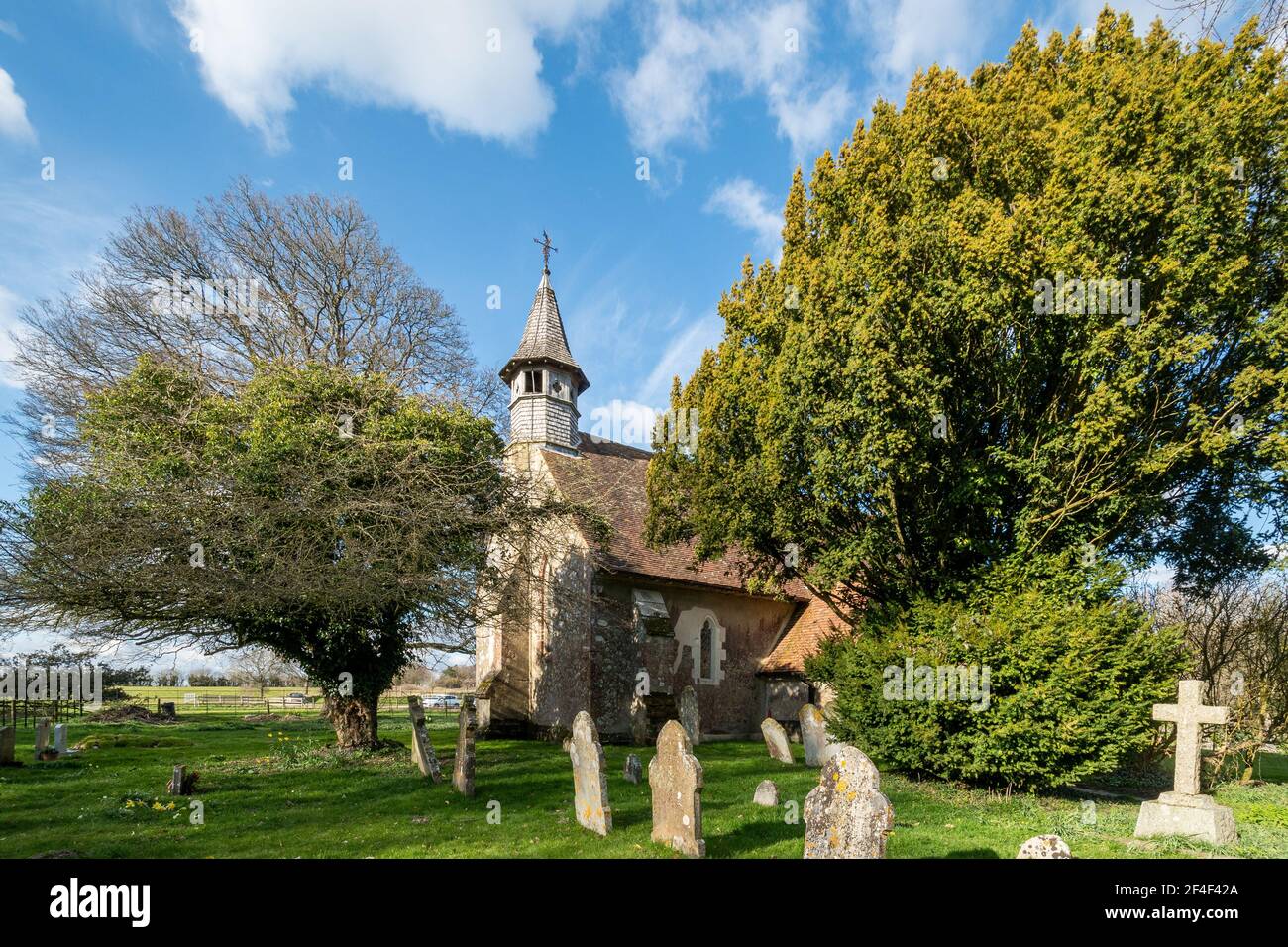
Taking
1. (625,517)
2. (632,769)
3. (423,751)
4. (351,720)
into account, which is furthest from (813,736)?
(351,720)

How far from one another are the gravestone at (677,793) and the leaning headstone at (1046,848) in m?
3.26

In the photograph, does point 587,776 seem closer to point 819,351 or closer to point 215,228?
point 819,351

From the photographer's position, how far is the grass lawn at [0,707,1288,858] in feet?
25.6

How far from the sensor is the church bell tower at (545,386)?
926 inches

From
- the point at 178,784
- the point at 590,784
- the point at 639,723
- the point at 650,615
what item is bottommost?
the point at 639,723

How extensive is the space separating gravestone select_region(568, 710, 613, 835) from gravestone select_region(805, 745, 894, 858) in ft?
10.9

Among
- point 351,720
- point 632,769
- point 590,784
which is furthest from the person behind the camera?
point 351,720

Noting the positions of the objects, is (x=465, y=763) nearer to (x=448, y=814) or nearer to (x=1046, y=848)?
(x=448, y=814)

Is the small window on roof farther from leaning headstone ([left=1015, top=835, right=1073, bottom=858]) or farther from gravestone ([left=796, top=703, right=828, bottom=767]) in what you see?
leaning headstone ([left=1015, top=835, right=1073, bottom=858])

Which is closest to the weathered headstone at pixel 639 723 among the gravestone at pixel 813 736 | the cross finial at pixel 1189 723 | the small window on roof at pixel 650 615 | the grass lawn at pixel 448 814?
the small window on roof at pixel 650 615

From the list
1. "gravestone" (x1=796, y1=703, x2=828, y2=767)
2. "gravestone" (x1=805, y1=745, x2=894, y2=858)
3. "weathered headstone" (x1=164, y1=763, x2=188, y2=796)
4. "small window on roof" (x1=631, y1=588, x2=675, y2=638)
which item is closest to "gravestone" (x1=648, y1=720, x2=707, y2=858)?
"gravestone" (x1=805, y1=745, x2=894, y2=858)

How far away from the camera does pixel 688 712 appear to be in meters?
17.3

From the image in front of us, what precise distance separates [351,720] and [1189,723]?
16.0 meters

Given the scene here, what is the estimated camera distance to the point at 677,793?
7.67 m
